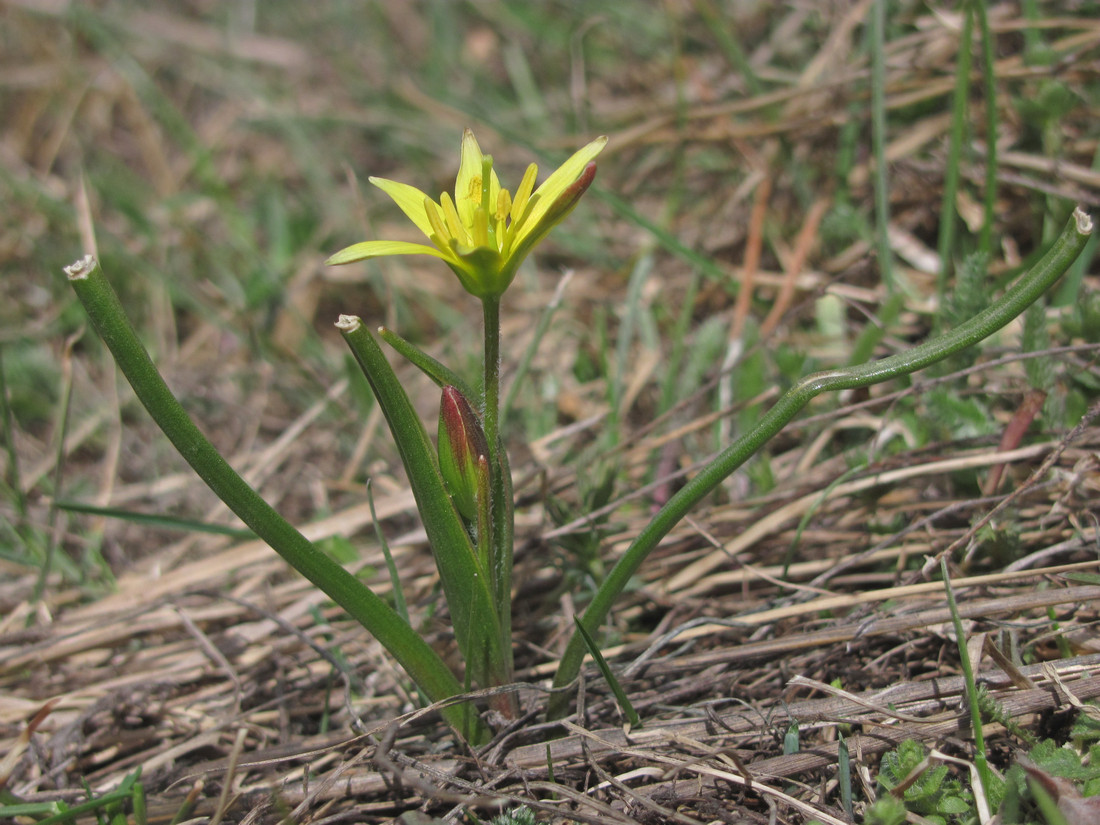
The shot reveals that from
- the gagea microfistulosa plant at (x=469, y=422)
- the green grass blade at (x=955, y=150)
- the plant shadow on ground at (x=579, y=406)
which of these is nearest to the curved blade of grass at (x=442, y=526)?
the gagea microfistulosa plant at (x=469, y=422)

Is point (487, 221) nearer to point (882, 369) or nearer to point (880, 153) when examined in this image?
point (882, 369)

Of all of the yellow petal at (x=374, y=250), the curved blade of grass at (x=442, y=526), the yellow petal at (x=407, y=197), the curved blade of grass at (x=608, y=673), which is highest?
the yellow petal at (x=407, y=197)

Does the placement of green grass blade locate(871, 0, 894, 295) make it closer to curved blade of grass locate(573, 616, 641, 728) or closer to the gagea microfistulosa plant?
the gagea microfistulosa plant

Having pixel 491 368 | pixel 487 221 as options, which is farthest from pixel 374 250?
pixel 491 368

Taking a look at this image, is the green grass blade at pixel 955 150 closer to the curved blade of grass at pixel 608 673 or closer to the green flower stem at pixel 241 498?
the curved blade of grass at pixel 608 673

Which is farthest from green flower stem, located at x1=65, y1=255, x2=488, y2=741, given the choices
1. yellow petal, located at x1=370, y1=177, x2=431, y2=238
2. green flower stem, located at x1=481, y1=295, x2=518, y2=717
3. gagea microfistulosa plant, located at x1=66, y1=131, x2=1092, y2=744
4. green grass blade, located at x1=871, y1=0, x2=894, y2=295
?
green grass blade, located at x1=871, y1=0, x2=894, y2=295
